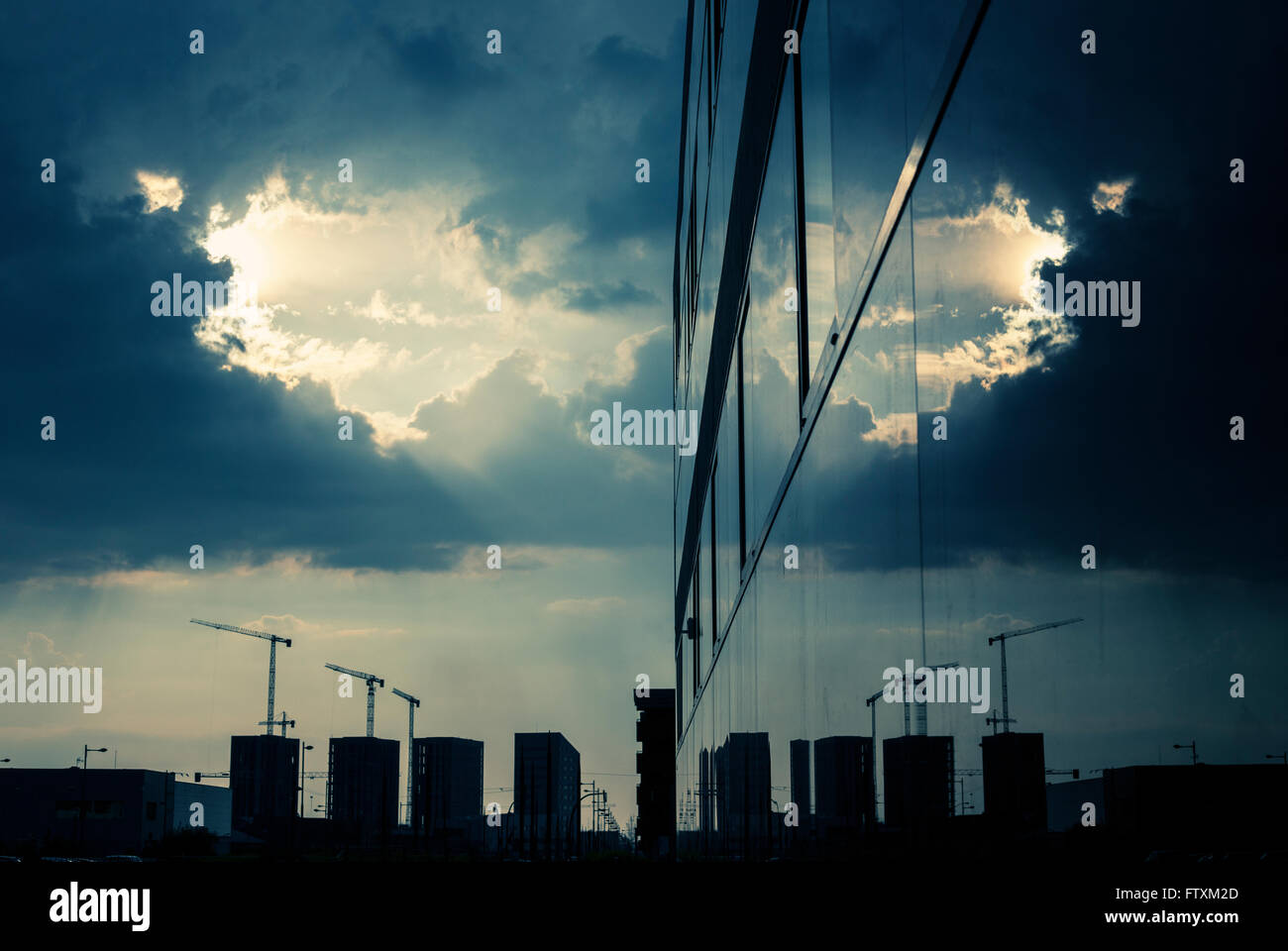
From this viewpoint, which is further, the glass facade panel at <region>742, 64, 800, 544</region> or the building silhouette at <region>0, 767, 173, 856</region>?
the building silhouette at <region>0, 767, 173, 856</region>

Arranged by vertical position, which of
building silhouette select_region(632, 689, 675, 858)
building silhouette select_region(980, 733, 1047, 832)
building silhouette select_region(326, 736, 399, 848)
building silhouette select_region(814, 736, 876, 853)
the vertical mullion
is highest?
the vertical mullion

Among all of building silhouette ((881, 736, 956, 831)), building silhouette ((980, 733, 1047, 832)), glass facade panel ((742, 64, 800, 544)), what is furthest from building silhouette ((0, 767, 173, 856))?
building silhouette ((980, 733, 1047, 832))

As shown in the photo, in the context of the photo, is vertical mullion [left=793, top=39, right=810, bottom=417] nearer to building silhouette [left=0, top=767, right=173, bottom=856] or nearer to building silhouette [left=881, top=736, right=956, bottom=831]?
building silhouette [left=881, top=736, right=956, bottom=831]

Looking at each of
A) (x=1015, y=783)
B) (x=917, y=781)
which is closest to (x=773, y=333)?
(x=917, y=781)

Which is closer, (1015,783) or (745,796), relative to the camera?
(1015,783)

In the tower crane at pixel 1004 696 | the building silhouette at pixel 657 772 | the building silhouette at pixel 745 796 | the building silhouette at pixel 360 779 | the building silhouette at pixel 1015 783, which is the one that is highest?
the tower crane at pixel 1004 696

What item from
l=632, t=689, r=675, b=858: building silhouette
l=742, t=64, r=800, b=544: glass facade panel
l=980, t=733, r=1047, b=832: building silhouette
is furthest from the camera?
l=632, t=689, r=675, b=858: building silhouette

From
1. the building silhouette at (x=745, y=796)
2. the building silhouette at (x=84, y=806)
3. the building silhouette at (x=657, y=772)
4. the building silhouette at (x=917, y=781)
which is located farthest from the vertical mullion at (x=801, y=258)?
the building silhouette at (x=84, y=806)

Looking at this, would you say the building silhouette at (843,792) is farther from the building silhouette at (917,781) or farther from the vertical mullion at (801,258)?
the vertical mullion at (801,258)

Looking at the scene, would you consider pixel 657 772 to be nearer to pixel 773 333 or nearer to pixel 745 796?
pixel 745 796

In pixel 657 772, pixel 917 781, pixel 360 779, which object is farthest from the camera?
pixel 360 779
